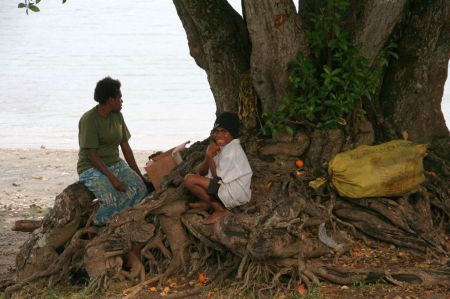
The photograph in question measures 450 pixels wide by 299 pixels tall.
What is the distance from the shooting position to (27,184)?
43.4 ft

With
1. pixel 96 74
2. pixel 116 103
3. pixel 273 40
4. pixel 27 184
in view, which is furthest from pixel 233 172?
pixel 96 74

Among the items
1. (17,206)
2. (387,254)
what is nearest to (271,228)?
(387,254)

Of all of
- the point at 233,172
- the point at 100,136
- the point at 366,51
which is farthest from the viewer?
the point at 100,136

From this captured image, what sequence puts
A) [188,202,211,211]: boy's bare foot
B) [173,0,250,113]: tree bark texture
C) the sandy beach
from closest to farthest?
[188,202,211,211]: boy's bare foot, [173,0,250,113]: tree bark texture, the sandy beach

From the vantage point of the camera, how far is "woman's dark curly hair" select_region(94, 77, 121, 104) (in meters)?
7.96

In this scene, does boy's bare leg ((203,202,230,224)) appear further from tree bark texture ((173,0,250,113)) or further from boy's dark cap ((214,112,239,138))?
tree bark texture ((173,0,250,113))

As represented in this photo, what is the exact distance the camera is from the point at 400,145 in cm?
773

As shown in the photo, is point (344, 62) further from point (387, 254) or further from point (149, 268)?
point (149, 268)

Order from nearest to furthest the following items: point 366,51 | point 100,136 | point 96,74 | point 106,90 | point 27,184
Answer: point 366,51, point 106,90, point 100,136, point 27,184, point 96,74

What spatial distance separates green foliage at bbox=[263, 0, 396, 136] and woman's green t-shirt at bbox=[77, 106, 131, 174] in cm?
140

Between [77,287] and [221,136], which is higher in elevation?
[221,136]

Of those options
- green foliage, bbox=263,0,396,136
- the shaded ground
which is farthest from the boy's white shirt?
the shaded ground

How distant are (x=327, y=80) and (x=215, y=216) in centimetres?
142

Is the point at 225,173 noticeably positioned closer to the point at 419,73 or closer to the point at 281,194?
the point at 281,194
